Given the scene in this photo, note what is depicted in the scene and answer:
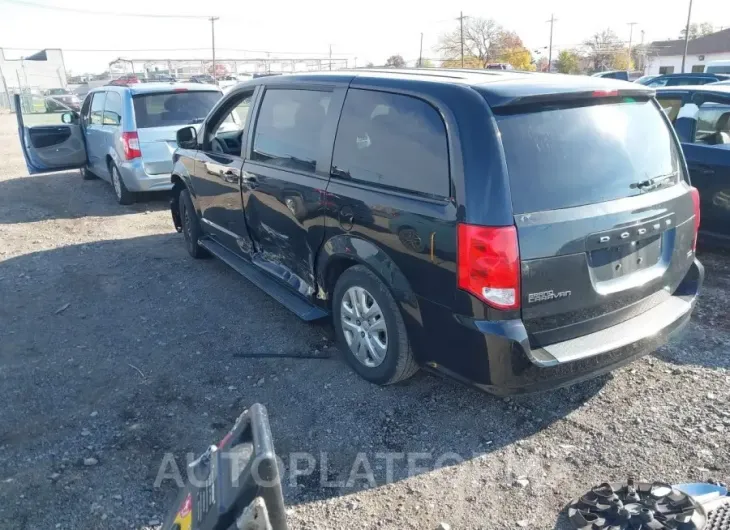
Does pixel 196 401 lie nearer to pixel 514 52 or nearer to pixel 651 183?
pixel 651 183

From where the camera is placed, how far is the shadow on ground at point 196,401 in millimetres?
3051

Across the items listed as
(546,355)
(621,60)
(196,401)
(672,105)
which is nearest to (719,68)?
(672,105)

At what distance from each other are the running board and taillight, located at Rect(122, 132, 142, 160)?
3.34 m

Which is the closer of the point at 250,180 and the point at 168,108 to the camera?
the point at 250,180

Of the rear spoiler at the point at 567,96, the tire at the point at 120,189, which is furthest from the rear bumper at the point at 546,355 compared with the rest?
the tire at the point at 120,189

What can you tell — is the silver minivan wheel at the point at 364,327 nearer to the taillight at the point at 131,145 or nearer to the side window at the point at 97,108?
the taillight at the point at 131,145

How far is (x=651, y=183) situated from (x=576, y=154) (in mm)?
586

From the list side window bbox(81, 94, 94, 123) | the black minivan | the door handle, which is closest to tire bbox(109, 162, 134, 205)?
side window bbox(81, 94, 94, 123)

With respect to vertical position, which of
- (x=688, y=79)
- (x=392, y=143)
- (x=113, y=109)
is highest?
(x=688, y=79)

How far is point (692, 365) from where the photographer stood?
153 inches

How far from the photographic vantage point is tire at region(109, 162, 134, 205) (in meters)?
8.95

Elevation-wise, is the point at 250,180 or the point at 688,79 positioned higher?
the point at 688,79

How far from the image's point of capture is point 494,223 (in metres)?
2.75

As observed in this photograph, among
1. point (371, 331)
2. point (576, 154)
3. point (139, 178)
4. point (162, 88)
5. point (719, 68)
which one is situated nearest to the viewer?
point (576, 154)
